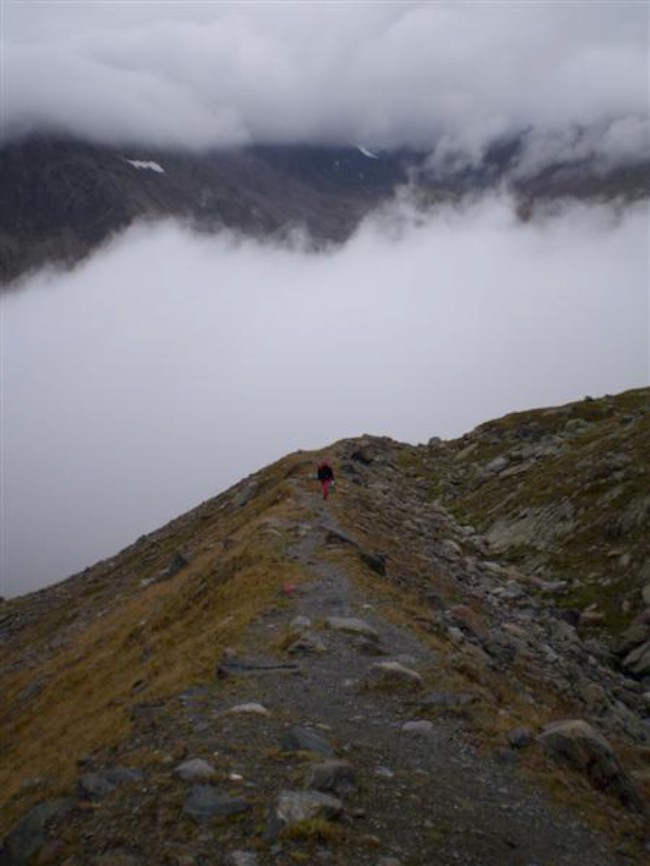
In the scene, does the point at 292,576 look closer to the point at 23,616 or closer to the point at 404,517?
the point at 404,517

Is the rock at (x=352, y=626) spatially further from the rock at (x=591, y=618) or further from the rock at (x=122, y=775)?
the rock at (x=591, y=618)

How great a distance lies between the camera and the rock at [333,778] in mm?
12719

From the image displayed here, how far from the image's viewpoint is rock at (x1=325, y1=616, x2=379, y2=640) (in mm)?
20609

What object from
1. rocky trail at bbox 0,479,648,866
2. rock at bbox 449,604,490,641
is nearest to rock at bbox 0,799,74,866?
rocky trail at bbox 0,479,648,866

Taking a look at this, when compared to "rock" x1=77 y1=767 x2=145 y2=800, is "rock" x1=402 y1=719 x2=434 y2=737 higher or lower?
lower

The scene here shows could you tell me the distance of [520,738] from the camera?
1520cm

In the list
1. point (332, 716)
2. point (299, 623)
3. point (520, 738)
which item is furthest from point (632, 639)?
point (332, 716)

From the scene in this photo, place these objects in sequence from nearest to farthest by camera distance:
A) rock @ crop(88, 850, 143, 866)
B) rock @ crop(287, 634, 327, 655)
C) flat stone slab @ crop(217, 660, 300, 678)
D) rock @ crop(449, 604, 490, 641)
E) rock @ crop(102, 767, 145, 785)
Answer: rock @ crop(88, 850, 143, 866) → rock @ crop(102, 767, 145, 785) → flat stone slab @ crop(217, 660, 300, 678) → rock @ crop(287, 634, 327, 655) → rock @ crop(449, 604, 490, 641)

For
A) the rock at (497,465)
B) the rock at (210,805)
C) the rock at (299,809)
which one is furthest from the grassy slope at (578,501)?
the rock at (210,805)

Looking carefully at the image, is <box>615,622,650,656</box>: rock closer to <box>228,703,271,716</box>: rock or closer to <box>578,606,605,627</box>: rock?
<box>578,606,605,627</box>: rock

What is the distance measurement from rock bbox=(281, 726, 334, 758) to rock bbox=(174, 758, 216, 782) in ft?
4.96

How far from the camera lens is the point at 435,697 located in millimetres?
16828

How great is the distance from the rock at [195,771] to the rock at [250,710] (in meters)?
2.02

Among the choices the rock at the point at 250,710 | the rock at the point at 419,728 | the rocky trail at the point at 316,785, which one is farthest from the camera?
the rock at the point at 250,710
